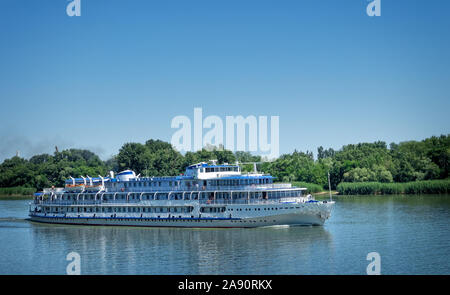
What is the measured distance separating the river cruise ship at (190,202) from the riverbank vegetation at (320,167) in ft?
98.6

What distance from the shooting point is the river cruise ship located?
4724 centimetres

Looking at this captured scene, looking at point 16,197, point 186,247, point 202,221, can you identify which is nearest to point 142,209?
point 202,221

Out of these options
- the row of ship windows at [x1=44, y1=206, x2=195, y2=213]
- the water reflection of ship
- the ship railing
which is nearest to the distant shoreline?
the row of ship windows at [x1=44, y1=206, x2=195, y2=213]

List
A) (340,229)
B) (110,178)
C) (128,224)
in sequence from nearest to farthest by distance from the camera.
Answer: (340,229), (128,224), (110,178)

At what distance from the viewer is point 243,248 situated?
38.3 m

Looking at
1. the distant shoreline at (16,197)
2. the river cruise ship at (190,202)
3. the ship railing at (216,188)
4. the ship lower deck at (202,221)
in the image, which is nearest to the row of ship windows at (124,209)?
the river cruise ship at (190,202)

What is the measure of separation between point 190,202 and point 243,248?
13073mm

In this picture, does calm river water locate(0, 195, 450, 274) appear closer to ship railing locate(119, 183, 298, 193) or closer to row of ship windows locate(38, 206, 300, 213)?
row of ship windows locate(38, 206, 300, 213)
